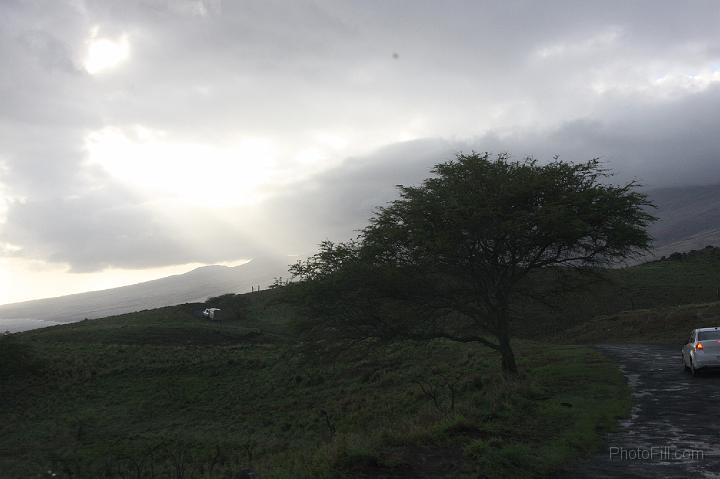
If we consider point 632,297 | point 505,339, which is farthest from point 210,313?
point 505,339

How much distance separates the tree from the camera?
2200 centimetres

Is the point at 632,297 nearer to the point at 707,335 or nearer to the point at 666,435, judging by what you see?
the point at 707,335

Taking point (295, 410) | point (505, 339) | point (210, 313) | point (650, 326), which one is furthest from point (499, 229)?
point (210, 313)

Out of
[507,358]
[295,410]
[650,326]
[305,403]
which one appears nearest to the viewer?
[507,358]

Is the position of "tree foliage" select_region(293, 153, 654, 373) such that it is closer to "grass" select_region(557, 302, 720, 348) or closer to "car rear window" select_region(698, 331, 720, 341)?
"car rear window" select_region(698, 331, 720, 341)

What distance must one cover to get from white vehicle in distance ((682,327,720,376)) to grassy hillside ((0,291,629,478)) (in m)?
3.10

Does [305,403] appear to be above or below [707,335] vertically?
below

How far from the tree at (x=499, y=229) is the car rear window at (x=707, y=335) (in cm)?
413

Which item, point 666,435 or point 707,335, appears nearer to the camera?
point 666,435

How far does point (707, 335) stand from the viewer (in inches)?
852

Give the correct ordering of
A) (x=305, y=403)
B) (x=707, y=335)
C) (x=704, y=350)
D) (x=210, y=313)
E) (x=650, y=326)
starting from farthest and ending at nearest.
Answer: (x=210, y=313) → (x=650, y=326) → (x=305, y=403) → (x=707, y=335) → (x=704, y=350)

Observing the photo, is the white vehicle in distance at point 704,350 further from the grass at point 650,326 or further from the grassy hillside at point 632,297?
the grassy hillside at point 632,297

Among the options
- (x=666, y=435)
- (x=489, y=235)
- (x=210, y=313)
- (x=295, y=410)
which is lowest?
(x=295, y=410)

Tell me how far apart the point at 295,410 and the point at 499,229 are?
1698 centimetres
